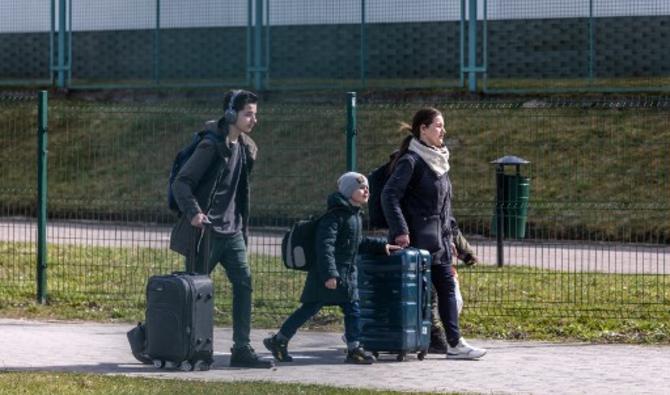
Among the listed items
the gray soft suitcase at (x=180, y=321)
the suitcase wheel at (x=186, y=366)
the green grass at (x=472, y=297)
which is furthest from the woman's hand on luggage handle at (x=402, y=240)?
the green grass at (x=472, y=297)

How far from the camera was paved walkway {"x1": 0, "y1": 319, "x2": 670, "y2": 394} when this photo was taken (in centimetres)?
971

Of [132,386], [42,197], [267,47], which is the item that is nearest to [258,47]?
[267,47]

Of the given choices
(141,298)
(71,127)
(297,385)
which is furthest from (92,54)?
(297,385)

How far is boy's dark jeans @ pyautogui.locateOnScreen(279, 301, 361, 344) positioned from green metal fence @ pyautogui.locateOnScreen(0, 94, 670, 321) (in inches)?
88.6

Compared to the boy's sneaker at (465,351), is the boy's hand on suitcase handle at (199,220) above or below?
above

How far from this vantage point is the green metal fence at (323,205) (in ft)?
44.3

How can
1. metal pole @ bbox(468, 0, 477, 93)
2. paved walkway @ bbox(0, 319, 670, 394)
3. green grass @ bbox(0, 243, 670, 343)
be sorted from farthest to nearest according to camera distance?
metal pole @ bbox(468, 0, 477, 93) < green grass @ bbox(0, 243, 670, 343) < paved walkway @ bbox(0, 319, 670, 394)

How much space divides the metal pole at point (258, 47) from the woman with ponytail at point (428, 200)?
1618cm

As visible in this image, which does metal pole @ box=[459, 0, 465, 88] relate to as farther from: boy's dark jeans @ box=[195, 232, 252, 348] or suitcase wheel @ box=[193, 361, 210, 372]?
suitcase wheel @ box=[193, 361, 210, 372]

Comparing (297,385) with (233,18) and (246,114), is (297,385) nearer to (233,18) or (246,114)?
(246,114)

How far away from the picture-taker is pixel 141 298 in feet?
45.0

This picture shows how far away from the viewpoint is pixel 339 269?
10.6 meters

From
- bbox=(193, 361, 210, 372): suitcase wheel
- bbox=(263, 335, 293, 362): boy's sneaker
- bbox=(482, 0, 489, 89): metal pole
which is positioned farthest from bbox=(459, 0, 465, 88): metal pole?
bbox=(193, 361, 210, 372): suitcase wheel

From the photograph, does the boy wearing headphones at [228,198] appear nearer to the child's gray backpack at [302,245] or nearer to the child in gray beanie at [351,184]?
the child's gray backpack at [302,245]
